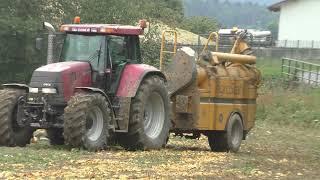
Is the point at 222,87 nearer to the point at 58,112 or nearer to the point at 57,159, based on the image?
the point at 58,112

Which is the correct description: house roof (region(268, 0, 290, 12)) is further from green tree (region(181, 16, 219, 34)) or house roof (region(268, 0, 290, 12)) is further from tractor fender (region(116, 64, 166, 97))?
tractor fender (region(116, 64, 166, 97))

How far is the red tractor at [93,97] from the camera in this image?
44.1 feet

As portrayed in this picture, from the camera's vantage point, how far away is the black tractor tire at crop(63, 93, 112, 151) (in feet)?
42.4

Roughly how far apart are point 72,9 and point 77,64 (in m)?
18.4

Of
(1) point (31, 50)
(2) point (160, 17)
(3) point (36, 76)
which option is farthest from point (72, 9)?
(3) point (36, 76)

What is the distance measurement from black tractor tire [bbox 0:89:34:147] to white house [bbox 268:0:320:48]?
46.5m

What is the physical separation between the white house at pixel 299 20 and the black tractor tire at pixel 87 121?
46597 millimetres

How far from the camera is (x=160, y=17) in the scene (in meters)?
38.7

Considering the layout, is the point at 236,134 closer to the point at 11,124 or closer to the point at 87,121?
the point at 87,121

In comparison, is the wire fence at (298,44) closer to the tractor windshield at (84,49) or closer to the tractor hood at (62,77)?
the tractor windshield at (84,49)

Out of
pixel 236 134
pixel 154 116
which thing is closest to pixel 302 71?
pixel 236 134

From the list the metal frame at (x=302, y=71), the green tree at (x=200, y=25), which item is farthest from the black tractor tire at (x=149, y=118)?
the green tree at (x=200, y=25)

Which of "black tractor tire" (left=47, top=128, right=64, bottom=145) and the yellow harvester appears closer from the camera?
"black tractor tire" (left=47, top=128, right=64, bottom=145)

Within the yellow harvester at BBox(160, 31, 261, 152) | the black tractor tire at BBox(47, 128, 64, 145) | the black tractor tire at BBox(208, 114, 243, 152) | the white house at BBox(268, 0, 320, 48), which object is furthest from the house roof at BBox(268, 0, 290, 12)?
the black tractor tire at BBox(47, 128, 64, 145)
